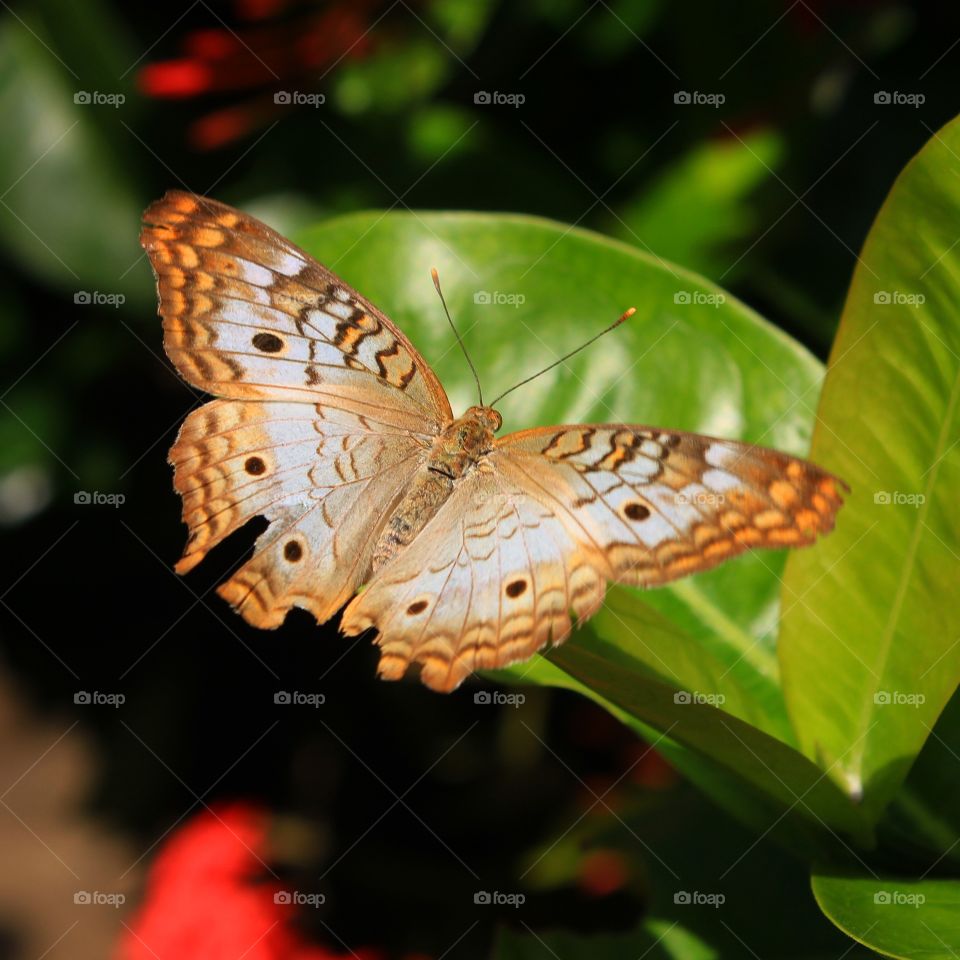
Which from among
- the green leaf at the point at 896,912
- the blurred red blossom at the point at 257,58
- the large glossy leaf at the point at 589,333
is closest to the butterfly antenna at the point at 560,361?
the large glossy leaf at the point at 589,333

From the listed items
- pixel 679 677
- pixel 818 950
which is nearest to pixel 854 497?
pixel 679 677

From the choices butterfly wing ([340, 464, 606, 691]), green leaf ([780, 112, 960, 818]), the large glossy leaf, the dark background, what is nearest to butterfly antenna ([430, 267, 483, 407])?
the large glossy leaf

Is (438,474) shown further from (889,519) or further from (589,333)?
(889,519)

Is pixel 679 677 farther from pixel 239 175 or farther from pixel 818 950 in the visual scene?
pixel 239 175

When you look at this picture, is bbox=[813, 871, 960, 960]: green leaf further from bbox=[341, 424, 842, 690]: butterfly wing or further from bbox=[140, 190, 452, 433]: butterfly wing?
bbox=[140, 190, 452, 433]: butterfly wing

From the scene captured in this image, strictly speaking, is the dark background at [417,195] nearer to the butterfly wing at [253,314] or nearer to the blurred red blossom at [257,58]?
the blurred red blossom at [257,58]
